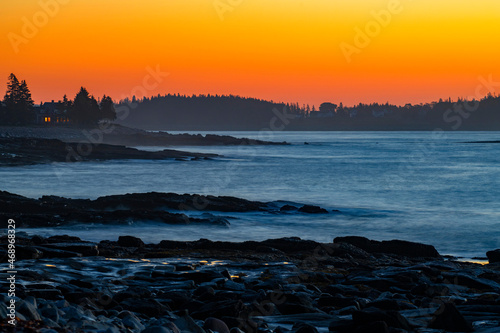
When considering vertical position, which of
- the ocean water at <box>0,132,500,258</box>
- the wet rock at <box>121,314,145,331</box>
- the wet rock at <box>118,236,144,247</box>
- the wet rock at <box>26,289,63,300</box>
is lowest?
the ocean water at <box>0,132,500,258</box>

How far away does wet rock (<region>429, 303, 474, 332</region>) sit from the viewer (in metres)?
8.98

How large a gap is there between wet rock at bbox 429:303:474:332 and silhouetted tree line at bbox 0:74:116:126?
119 m

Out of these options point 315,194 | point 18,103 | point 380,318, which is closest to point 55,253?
point 380,318

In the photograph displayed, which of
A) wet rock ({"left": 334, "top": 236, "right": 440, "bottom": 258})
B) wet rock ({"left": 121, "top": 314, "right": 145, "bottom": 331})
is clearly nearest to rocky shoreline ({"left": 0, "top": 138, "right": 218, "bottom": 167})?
wet rock ({"left": 334, "top": 236, "right": 440, "bottom": 258})

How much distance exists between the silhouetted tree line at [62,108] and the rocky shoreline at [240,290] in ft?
359

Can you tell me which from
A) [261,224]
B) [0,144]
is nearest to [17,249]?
[261,224]

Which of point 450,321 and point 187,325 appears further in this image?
point 450,321

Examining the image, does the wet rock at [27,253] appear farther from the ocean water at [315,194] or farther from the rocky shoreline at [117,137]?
the rocky shoreline at [117,137]

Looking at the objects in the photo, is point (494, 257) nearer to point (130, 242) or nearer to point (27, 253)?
point (130, 242)

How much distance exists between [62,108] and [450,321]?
454 ft

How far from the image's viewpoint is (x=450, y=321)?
29.6ft

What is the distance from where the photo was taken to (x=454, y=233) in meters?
26.7

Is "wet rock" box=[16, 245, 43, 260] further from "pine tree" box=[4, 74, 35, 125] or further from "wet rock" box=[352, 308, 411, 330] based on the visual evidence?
"pine tree" box=[4, 74, 35, 125]

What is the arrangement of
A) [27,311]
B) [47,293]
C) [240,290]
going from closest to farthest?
[27,311], [47,293], [240,290]
